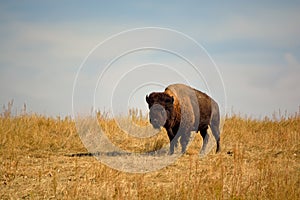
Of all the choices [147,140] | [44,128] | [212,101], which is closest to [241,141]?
[212,101]

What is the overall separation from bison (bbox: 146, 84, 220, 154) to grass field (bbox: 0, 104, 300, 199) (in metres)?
0.53

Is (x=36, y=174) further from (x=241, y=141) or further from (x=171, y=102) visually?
(x=241, y=141)

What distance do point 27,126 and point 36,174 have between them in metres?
4.90

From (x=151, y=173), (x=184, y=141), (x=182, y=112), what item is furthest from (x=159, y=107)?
(x=151, y=173)

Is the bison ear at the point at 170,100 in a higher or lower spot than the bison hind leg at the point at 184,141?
higher

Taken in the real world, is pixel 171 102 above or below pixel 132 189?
above

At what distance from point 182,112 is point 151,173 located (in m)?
2.66

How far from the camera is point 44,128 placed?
12.0 meters

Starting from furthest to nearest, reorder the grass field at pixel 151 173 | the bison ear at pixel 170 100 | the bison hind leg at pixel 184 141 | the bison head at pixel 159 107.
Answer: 1. the bison hind leg at pixel 184 141
2. the bison ear at pixel 170 100
3. the bison head at pixel 159 107
4. the grass field at pixel 151 173

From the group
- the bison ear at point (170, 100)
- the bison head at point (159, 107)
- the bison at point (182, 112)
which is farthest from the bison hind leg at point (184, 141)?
the bison ear at point (170, 100)

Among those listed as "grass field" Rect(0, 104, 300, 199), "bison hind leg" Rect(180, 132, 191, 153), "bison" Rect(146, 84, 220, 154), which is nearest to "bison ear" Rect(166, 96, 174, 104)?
"bison" Rect(146, 84, 220, 154)

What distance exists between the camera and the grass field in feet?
19.0

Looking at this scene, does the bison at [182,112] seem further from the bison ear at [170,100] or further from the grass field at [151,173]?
the grass field at [151,173]

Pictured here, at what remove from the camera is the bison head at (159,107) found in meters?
9.30
